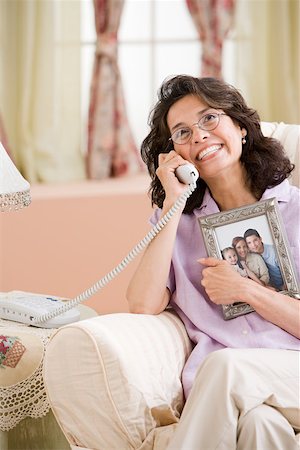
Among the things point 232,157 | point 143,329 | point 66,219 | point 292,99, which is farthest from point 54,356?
point 292,99

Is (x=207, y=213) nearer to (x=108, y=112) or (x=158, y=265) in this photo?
(x=158, y=265)

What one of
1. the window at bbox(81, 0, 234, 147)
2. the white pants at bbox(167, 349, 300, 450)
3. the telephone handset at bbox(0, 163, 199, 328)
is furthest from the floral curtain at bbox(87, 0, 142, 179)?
the white pants at bbox(167, 349, 300, 450)

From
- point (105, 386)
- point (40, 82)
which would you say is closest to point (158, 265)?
point (105, 386)

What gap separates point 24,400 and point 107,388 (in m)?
0.42

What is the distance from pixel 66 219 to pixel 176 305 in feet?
5.19

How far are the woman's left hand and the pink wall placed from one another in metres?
1.63

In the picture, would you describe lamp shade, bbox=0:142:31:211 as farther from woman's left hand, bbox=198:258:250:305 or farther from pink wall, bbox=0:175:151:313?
pink wall, bbox=0:175:151:313

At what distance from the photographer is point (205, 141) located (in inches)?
84.1

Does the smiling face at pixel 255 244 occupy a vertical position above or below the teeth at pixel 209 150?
below

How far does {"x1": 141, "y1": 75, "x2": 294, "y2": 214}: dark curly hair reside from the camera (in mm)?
2189

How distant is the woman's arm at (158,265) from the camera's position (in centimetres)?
212

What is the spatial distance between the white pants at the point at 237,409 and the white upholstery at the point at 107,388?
0.14 meters

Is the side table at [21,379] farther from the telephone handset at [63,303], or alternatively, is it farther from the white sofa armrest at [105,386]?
the white sofa armrest at [105,386]

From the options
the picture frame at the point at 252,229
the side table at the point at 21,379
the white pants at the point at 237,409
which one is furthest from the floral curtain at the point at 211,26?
the white pants at the point at 237,409
